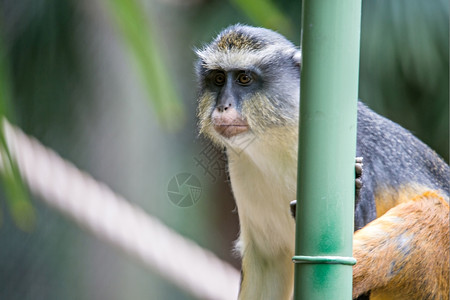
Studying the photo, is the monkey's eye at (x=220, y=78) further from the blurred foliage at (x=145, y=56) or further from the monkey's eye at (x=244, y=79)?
the blurred foliage at (x=145, y=56)

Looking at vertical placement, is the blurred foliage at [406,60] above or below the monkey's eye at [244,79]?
above

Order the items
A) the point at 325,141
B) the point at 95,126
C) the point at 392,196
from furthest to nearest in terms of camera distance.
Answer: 1. the point at 95,126
2. the point at 392,196
3. the point at 325,141

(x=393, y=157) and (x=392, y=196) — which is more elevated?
(x=393, y=157)

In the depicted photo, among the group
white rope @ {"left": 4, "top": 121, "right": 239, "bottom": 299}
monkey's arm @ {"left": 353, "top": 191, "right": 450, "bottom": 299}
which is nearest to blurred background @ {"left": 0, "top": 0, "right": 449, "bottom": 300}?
white rope @ {"left": 4, "top": 121, "right": 239, "bottom": 299}

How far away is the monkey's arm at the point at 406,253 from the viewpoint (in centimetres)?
197

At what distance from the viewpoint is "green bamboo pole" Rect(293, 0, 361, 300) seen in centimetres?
104

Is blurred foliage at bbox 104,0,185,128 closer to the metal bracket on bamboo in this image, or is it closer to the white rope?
the metal bracket on bamboo

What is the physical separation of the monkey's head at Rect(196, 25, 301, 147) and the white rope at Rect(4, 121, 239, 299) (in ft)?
2.60

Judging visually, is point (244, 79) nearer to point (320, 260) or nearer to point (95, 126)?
point (320, 260)

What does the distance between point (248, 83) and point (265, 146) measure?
21cm

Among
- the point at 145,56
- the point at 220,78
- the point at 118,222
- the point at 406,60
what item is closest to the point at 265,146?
the point at 220,78

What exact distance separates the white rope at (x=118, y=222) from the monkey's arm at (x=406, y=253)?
3.56ft

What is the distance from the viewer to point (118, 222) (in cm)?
286

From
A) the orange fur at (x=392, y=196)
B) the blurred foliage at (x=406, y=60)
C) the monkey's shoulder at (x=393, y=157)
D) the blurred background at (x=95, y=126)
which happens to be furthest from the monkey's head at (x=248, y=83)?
the blurred foliage at (x=406, y=60)
